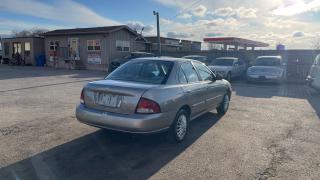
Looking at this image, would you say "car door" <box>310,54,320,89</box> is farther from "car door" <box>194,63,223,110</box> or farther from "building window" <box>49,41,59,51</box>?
"building window" <box>49,41,59,51</box>

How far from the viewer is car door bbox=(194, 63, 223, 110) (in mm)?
6439

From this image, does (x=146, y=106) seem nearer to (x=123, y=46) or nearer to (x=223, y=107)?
(x=223, y=107)

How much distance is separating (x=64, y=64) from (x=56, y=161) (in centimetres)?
2588

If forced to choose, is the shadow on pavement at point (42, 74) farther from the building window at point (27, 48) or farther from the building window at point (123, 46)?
the building window at point (27, 48)

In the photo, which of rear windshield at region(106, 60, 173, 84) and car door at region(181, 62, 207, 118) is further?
car door at region(181, 62, 207, 118)

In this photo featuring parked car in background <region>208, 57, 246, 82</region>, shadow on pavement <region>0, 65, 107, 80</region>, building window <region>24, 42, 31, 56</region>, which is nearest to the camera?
parked car in background <region>208, 57, 246, 82</region>

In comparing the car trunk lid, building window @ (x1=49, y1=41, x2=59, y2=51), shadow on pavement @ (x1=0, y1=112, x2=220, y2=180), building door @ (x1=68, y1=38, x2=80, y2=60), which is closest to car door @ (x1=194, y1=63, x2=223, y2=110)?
shadow on pavement @ (x1=0, y1=112, x2=220, y2=180)

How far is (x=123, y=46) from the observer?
28.1 meters

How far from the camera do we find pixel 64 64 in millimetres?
28750

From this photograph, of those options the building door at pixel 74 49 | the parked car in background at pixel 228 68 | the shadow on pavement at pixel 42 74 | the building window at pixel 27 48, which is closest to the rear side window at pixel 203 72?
the parked car in background at pixel 228 68

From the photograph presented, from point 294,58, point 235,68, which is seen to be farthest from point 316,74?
point 294,58

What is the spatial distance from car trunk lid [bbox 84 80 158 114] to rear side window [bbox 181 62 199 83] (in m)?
1.17

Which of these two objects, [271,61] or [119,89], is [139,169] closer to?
[119,89]

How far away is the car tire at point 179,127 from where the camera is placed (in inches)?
203
